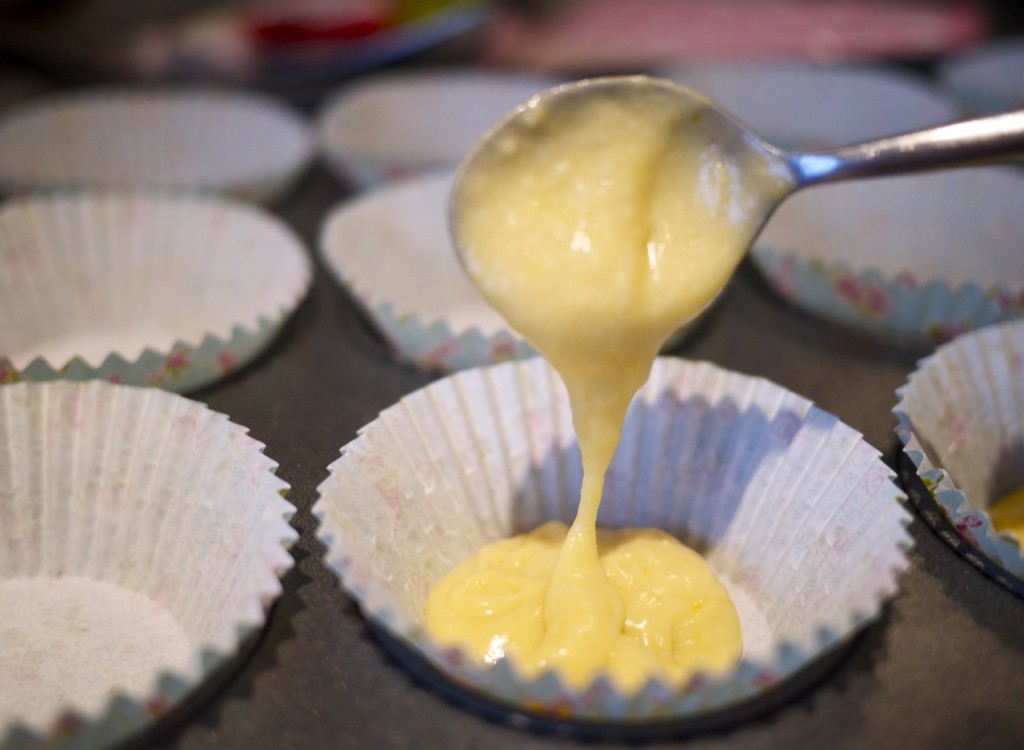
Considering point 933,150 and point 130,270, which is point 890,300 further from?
point 130,270

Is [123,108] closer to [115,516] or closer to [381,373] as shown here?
[381,373]

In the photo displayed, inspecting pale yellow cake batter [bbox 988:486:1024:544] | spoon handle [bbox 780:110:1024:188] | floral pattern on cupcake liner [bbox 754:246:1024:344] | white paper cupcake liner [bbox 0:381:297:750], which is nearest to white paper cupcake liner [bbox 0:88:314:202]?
white paper cupcake liner [bbox 0:381:297:750]

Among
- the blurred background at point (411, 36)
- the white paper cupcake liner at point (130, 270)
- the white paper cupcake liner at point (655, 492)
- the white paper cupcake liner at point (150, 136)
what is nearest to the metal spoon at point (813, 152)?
the white paper cupcake liner at point (655, 492)

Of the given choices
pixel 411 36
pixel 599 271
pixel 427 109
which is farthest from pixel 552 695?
pixel 411 36

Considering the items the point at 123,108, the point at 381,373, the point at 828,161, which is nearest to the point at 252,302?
the point at 381,373

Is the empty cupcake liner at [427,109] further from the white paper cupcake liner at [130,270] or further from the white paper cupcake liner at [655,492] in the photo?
the white paper cupcake liner at [655,492]

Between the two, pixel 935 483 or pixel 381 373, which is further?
pixel 381 373

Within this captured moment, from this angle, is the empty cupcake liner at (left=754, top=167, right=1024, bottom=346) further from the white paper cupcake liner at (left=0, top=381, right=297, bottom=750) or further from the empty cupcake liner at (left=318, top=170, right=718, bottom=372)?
the white paper cupcake liner at (left=0, top=381, right=297, bottom=750)

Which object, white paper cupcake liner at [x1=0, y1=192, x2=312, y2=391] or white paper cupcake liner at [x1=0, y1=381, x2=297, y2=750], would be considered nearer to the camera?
white paper cupcake liner at [x1=0, y1=381, x2=297, y2=750]
